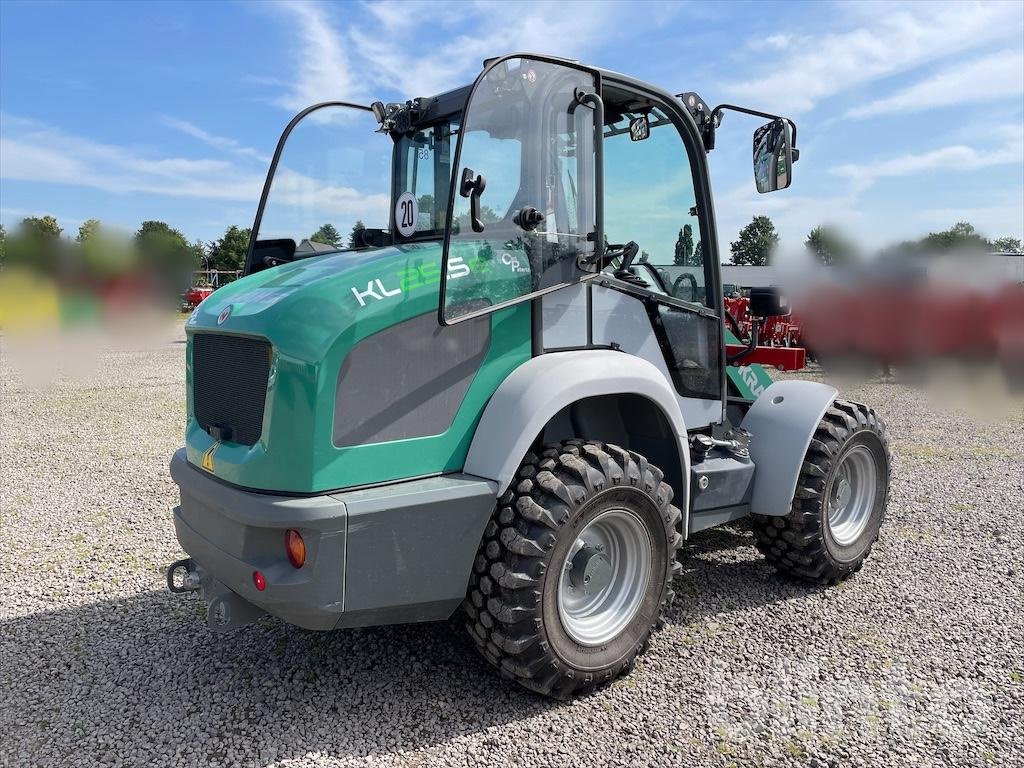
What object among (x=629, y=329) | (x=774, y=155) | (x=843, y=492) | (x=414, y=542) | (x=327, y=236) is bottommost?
(x=843, y=492)

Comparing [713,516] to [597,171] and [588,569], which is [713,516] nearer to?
[588,569]

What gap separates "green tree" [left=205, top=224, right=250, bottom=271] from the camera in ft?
14.5

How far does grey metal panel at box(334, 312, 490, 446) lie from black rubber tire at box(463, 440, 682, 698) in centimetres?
45

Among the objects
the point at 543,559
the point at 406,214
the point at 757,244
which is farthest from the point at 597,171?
the point at 757,244

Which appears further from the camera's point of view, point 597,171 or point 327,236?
point 327,236

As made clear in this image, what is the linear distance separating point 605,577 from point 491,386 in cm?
102

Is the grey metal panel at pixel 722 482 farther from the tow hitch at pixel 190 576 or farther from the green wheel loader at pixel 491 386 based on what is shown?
the tow hitch at pixel 190 576

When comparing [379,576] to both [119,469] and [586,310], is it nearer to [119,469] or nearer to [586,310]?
[586,310]

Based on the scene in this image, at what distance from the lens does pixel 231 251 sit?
563 centimetres

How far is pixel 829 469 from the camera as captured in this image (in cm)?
419

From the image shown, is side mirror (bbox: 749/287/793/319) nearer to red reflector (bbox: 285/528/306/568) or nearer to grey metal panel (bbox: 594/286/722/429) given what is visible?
grey metal panel (bbox: 594/286/722/429)

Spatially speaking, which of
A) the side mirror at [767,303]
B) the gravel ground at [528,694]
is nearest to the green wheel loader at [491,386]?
the gravel ground at [528,694]

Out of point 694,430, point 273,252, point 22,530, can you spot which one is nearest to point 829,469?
point 694,430

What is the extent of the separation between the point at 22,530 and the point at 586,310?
4.64 meters
